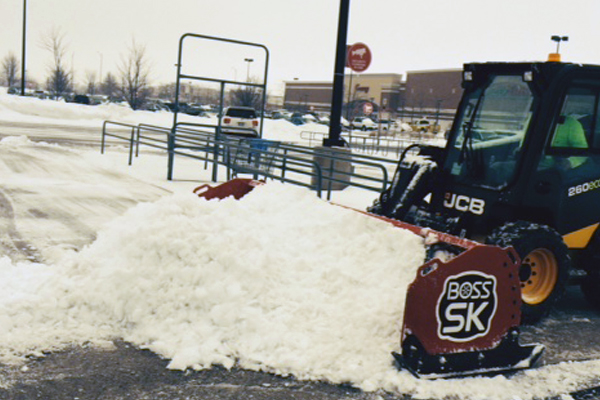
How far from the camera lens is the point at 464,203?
6.28 metres

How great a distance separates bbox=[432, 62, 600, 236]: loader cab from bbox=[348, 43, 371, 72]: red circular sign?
307 inches

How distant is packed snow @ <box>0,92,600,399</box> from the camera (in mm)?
4496

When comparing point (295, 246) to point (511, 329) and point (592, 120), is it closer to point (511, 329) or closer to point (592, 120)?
point (511, 329)

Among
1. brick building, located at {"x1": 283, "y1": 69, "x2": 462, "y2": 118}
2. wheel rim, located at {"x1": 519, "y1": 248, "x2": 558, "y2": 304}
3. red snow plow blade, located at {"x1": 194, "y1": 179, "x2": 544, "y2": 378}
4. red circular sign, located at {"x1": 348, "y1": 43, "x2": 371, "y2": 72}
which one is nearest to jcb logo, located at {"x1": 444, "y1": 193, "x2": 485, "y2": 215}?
wheel rim, located at {"x1": 519, "y1": 248, "x2": 558, "y2": 304}

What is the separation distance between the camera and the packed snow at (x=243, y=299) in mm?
4496

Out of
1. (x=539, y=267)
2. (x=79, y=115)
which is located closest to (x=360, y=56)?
(x=539, y=267)

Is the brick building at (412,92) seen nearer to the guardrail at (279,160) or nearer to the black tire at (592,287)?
the guardrail at (279,160)

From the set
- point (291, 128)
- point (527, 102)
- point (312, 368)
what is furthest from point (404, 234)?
point (291, 128)

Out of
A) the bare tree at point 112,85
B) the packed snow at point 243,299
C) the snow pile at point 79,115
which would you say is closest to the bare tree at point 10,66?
the bare tree at point 112,85

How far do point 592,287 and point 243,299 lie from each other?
372cm

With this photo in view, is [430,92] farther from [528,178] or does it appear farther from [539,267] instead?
[539,267]

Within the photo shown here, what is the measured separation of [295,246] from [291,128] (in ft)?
133

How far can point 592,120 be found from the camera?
6156mm

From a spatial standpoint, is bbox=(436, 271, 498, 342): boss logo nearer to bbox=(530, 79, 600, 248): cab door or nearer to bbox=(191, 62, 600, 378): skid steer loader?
bbox=(191, 62, 600, 378): skid steer loader
